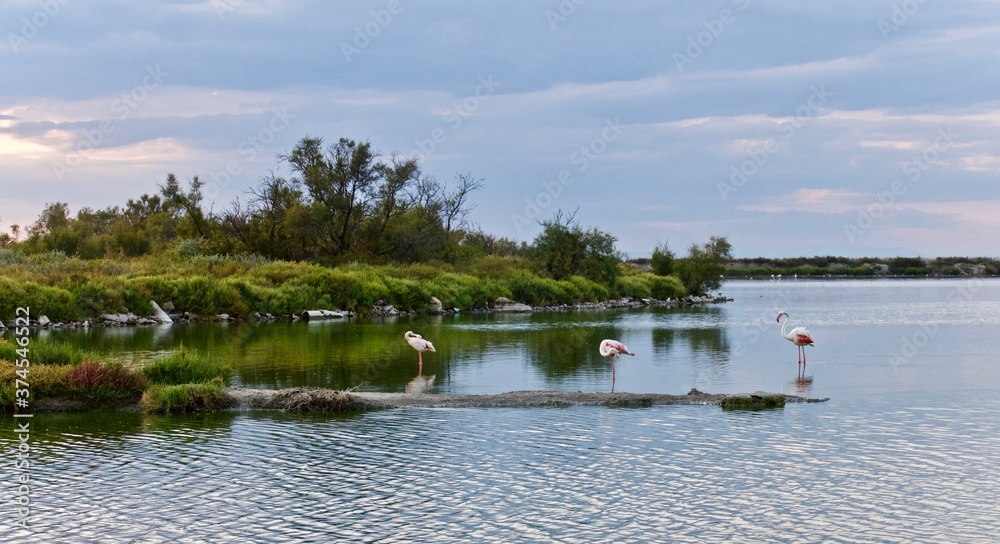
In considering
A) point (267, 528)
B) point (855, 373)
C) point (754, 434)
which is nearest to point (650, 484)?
point (754, 434)

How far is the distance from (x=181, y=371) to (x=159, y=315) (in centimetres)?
2322

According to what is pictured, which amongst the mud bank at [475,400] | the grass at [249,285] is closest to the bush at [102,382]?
the mud bank at [475,400]


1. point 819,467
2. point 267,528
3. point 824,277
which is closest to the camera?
point 267,528

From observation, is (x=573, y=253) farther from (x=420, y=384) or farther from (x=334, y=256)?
(x=420, y=384)

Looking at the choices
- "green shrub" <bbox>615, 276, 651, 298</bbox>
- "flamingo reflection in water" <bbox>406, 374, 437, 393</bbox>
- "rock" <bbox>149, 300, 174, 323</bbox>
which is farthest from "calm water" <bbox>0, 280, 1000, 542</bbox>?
"green shrub" <bbox>615, 276, 651, 298</bbox>

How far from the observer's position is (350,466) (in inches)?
447

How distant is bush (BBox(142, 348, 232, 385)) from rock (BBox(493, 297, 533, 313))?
37452mm

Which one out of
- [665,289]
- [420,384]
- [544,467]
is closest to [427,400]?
[420,384]

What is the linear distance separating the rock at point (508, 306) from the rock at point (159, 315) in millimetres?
20542

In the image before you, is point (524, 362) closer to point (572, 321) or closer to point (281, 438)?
point (281, 438)

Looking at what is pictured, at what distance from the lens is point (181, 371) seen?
1633cm

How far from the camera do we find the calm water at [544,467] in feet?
29.4

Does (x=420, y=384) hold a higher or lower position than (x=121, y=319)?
lower

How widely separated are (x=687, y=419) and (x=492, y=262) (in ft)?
162
